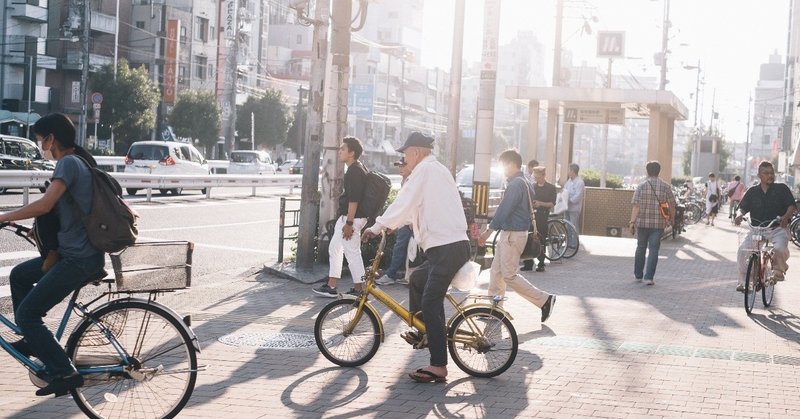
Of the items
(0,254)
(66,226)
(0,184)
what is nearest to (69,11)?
(0,184)

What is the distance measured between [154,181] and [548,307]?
2002 cm

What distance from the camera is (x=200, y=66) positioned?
72875 mm

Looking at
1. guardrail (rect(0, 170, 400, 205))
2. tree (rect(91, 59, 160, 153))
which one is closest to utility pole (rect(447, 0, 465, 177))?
guardrail (rect(0, 170, 400, 205))

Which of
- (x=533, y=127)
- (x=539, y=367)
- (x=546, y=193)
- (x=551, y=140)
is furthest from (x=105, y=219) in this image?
(x=551, y=140)

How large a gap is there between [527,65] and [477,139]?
148 metres

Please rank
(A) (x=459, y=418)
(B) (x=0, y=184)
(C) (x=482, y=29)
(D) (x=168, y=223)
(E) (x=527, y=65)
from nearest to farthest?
1. (A) (x=459, y=418)
2. (C) (x=482, y=29)
3. (D) (x=168, y=223)
4. (B) (x=0, y=184)
5. (E) (x=527, y=65)

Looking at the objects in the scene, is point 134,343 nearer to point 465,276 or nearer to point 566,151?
point 465,276

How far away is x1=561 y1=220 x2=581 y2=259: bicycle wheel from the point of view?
18422mm

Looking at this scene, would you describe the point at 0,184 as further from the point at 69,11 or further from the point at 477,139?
the point at 69,11

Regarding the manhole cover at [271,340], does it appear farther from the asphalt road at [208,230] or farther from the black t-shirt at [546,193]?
the black t-shirt at [546,193]

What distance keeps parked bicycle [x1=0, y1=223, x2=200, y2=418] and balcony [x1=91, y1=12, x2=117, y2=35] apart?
61240mm

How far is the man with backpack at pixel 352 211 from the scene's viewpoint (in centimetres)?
1116

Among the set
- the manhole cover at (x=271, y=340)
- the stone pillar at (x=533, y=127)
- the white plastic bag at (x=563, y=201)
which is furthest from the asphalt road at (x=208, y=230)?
the stone pillar at (x=533, y=127)

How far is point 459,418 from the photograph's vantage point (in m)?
6.39
